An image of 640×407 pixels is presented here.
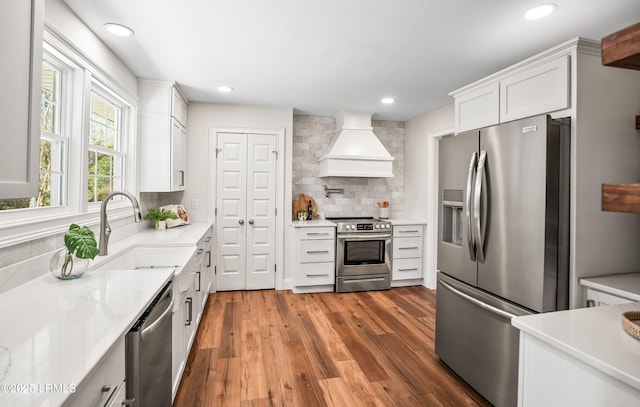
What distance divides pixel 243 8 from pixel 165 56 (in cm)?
110

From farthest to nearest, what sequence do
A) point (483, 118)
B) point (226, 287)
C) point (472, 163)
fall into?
point (226, 287), point (483, 118), point (472, 163)

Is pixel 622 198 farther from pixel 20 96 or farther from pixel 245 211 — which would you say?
pixel 245 211

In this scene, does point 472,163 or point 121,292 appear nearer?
point 121,292

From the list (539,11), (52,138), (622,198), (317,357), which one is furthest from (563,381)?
(52,138)

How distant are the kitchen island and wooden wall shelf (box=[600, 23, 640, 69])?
0.86 meters

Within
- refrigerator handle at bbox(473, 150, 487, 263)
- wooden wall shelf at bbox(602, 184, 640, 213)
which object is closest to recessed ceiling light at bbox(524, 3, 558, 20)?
refrigerator handle at bbox(473, 150, 487, 263)

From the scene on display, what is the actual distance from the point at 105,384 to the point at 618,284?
2.30 m

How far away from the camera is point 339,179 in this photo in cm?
506

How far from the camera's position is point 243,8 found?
79.9 inches

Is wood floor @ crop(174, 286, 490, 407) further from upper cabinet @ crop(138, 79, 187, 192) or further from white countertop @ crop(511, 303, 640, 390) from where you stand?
upper cabinet @ crop(138, 79, 187, 192)

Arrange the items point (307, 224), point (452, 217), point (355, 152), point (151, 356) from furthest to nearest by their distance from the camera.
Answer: point (355, 152) < point (307, 224) < point (452, 217) < point (151, 356)

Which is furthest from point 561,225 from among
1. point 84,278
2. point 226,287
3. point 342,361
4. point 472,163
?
point 226,287

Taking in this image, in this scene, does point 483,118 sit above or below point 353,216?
above

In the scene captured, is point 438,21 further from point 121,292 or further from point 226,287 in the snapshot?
point 226,287
